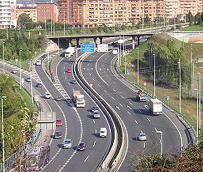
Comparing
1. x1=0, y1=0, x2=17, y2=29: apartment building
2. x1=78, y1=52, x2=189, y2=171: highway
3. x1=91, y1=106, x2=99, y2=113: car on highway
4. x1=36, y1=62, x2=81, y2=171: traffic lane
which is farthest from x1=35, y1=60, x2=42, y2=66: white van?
x1=0, y1=0, x2=17, y2=29: apartment building

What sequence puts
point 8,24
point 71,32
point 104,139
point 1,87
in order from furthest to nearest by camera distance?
point 8,24
point 71,32
point 1,87
point 104,139

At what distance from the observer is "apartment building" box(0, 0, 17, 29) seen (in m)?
165

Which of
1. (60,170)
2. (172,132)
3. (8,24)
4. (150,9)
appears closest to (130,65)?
(172,132)

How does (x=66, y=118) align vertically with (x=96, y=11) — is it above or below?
below

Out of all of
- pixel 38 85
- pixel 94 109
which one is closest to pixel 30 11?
pixel 38 85

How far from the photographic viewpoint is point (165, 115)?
58844 mm

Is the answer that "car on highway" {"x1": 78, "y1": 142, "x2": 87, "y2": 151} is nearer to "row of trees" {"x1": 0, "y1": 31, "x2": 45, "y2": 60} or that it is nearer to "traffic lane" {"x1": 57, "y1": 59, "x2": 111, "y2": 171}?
"traffic lane" {"x1": 57, "y1": 59, "x2": 111, "y2": 171}

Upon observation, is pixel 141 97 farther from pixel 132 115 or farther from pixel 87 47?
pixel 87 47

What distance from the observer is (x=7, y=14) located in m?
166

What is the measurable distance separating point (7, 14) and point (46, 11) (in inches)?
784

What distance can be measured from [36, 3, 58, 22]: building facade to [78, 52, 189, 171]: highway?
84816mm

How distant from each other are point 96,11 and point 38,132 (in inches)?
4834

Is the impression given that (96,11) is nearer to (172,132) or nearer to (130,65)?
(130,65)

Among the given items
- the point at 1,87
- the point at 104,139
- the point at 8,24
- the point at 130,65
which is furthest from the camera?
the point at 8,24
